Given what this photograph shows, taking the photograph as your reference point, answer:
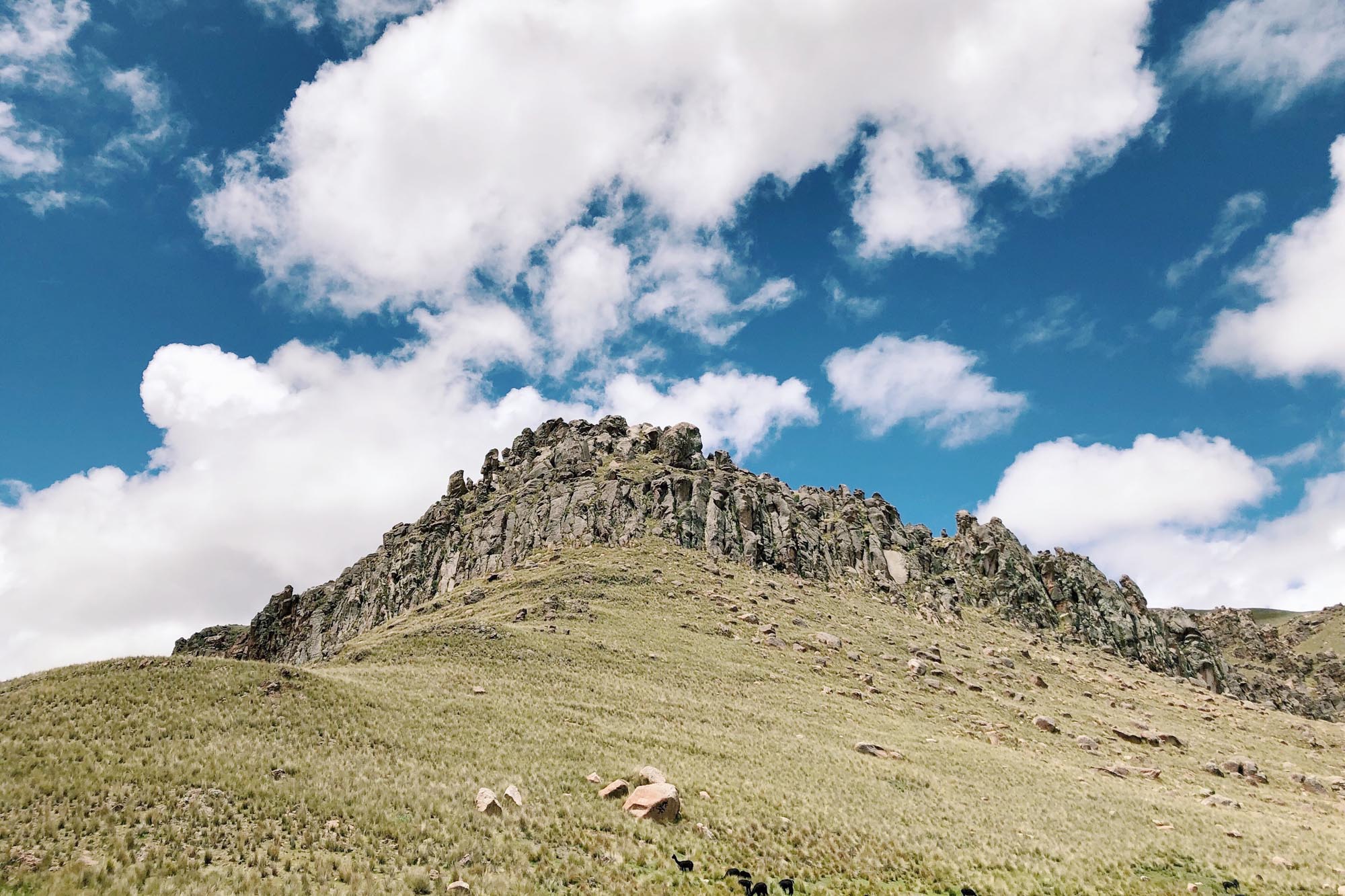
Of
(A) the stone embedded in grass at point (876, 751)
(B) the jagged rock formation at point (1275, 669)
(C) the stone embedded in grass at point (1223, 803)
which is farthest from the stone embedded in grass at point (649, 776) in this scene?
(B) the jagged rock formation at point (1275, 669)

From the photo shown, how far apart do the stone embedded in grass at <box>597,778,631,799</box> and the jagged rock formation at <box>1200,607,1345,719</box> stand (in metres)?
149

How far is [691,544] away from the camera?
97625 millimetres

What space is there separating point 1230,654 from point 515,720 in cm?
20721

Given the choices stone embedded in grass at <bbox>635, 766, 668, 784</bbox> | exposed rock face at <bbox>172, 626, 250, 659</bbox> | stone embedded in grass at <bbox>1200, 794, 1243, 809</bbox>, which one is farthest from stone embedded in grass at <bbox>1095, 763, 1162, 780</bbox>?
exposed rock face at <bbox>172, 626, 250, 659</bbox>

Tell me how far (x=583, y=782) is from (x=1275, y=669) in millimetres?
205462

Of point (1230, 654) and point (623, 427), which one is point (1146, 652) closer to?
point (1230, 654)

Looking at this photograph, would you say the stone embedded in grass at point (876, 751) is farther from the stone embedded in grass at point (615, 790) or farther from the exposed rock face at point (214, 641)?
the exposed rock face at point (214, 641)

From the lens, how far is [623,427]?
141125 mm

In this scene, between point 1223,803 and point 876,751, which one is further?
point 876,751

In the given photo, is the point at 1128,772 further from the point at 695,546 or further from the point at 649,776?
the point at 695,546

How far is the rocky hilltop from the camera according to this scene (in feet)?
334

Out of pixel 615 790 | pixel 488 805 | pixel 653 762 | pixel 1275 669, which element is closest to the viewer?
pixel 488 805

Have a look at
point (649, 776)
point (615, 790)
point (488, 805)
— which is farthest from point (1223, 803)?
point (488, 805)

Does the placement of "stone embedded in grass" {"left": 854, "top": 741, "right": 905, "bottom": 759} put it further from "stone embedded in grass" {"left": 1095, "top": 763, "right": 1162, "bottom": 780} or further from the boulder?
the boulder
